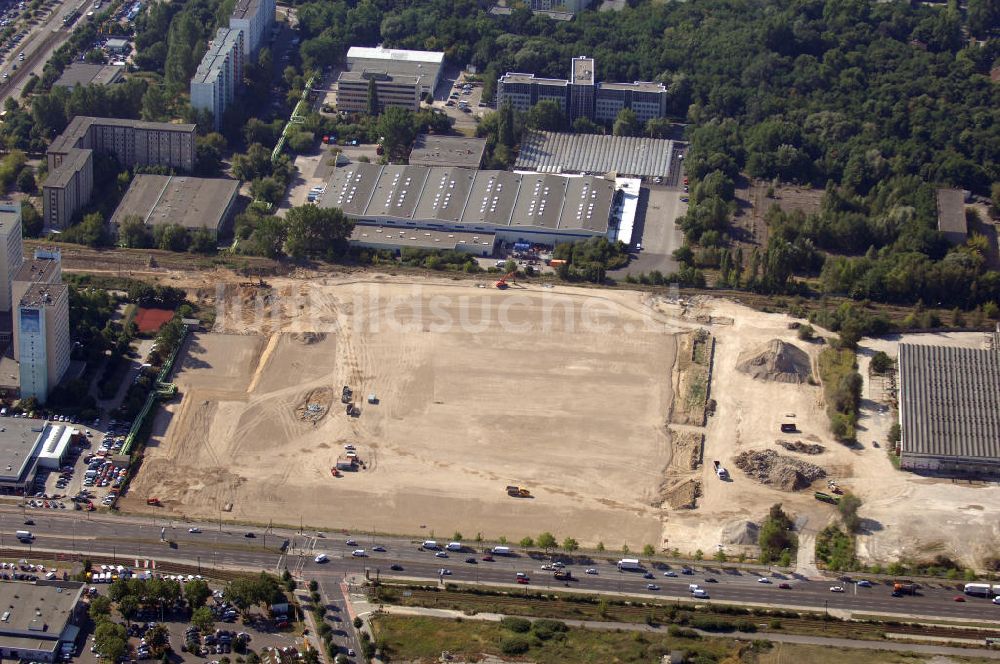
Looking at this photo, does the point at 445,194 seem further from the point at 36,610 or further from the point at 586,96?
the point at 36,610

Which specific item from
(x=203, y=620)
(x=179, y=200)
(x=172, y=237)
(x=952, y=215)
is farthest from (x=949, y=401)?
(x=179, y=200)

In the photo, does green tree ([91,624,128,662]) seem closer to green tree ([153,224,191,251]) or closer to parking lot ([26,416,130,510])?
parking lot ([26,416,130,510])

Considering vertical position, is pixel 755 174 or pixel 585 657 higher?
pixel 755 174

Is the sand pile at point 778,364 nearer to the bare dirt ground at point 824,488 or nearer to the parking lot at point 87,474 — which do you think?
the bare dirt ground at point 824,488

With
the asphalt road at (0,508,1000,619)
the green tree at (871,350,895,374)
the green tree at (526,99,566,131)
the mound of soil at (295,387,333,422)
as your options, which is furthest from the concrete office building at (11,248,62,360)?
the green tree at (871,350,895,374)

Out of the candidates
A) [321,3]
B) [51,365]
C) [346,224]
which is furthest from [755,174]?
[51,365]

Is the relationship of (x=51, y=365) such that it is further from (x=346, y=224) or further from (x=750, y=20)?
(x=750, y=20)

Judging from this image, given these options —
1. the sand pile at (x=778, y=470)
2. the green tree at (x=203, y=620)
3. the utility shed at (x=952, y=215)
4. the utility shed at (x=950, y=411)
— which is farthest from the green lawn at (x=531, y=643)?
the utility shed at (x=952, y=215)
